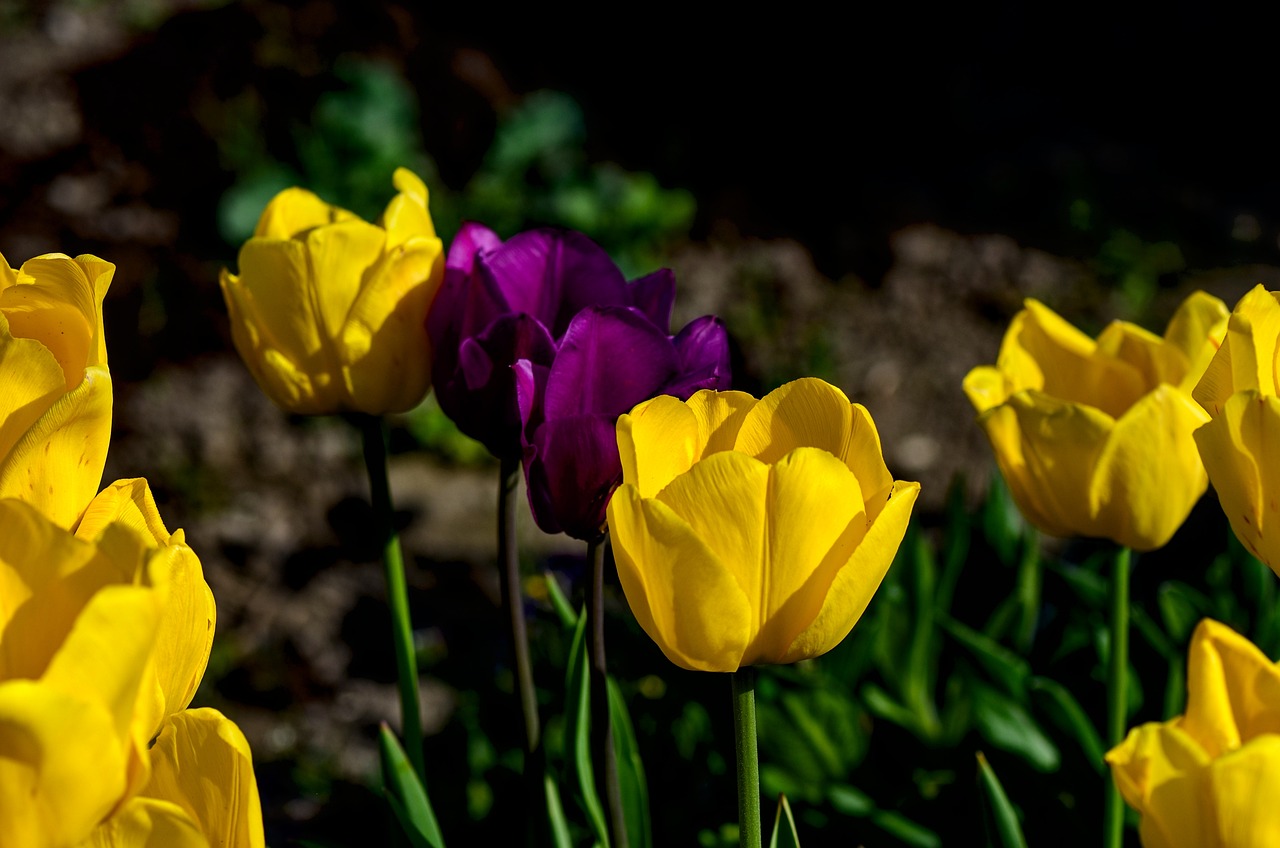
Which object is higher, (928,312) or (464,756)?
(928,312)

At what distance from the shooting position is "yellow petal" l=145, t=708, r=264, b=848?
56cm

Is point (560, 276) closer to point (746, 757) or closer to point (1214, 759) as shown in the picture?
point (746, 757)

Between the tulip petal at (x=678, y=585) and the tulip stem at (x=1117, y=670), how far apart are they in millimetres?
407

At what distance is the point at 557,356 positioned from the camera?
81 cm

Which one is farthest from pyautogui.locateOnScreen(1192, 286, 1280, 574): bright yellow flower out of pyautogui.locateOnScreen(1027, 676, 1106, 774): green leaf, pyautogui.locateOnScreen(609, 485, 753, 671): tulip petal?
pyautogui.locateOnScreen(1027, 676, 1106, 774): green leaf

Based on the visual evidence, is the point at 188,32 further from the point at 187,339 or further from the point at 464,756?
the point at 464,756

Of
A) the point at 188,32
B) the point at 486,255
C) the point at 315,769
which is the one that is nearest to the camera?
the point at 486,255

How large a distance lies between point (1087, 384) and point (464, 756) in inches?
32.7

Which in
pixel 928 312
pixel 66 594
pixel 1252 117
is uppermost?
pixel 1252 117

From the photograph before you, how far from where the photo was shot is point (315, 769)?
2.12m

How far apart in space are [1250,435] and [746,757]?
305 millimetres

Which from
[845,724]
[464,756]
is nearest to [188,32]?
[464,756]

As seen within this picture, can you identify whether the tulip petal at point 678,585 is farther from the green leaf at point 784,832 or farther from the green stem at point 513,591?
the green stem at point 513,591

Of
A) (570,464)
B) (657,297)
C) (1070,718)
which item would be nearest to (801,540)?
(570,464)
